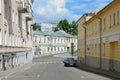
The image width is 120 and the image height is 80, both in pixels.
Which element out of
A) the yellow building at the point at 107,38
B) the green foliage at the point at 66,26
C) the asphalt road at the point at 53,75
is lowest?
the asphalt road at the point at 53,75

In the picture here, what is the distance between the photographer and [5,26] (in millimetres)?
39094

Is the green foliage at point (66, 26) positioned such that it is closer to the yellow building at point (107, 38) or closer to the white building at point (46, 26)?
the white building at point (46, 26)

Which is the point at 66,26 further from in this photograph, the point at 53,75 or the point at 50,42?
the point at 53,75

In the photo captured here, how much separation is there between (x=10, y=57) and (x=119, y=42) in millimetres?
14254

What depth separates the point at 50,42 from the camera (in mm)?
129500

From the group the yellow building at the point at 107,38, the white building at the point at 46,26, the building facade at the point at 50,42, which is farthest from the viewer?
the white building at the point at 46,26

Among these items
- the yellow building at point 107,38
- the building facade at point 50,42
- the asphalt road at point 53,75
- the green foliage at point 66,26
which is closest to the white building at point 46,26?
the green foliage at point 66,26

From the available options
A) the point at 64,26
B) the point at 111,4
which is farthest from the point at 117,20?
the point at 64,26

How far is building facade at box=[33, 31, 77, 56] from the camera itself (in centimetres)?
12292

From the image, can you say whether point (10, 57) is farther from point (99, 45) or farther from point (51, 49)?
point (51, 49)

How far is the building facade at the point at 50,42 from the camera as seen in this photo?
122919mm

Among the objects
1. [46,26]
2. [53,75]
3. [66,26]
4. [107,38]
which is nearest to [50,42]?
[66,26]

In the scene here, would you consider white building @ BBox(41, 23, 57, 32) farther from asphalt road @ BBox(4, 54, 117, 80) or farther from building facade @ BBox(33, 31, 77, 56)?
asphalt road @ BBox(4, 54, 117, 80)

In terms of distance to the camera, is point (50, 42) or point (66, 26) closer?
point (50, 42)
